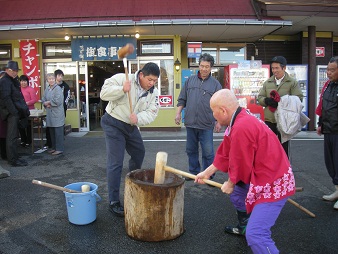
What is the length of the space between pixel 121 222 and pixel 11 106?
3.75 metres

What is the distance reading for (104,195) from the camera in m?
4.77

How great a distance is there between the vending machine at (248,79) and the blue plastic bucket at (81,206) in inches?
312

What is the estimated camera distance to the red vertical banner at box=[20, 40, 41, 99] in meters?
11.1

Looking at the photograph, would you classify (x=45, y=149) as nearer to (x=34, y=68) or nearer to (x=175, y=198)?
(x=34, y=68)

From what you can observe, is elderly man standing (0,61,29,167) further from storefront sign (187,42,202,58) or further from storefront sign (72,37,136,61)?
storefront sign (187,42,202,58)

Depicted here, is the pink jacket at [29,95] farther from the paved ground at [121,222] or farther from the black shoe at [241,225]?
the black shoe at [241,225]

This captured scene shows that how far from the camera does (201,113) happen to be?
513cm

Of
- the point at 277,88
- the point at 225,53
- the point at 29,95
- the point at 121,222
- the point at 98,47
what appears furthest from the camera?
the point at 225,53

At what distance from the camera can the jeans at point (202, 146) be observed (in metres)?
5.21

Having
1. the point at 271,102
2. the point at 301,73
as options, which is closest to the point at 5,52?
the point at 271,102

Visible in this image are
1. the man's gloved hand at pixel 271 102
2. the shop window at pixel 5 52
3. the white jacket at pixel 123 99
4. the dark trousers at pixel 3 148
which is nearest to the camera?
the white jacket at pixel 123 99

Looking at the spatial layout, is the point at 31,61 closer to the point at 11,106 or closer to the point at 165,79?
the point at 165,79

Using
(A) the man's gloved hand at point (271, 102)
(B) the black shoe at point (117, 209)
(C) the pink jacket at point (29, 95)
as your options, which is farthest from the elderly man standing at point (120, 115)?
(C) the pink jacket at point (29, 95)

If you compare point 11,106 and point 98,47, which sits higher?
point 98,47
